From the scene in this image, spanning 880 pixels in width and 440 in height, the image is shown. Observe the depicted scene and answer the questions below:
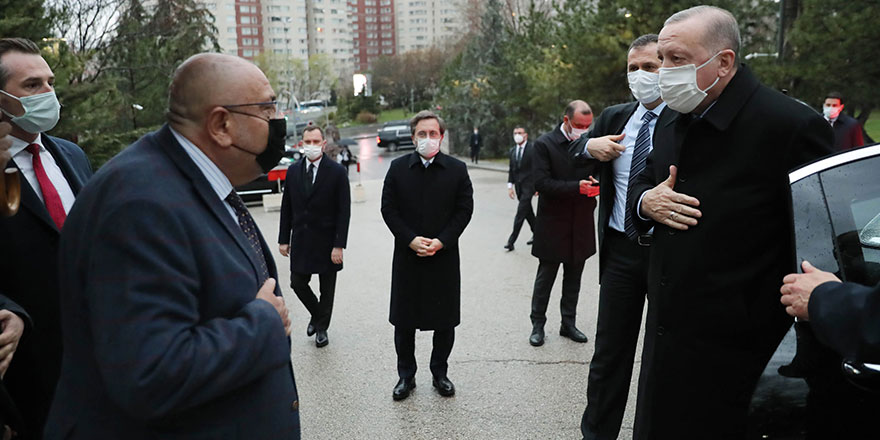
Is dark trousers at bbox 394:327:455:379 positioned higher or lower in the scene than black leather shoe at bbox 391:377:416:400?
higher

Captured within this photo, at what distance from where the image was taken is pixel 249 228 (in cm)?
219

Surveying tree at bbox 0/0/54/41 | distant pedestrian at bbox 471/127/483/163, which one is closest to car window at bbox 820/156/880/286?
tree at bbox 0/0/54/41

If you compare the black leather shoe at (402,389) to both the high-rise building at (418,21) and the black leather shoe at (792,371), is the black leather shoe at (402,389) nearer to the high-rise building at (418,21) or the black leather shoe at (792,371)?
the black leather shoe at (792,371)

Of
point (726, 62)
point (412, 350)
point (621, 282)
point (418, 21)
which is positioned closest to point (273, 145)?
point (726, 62)

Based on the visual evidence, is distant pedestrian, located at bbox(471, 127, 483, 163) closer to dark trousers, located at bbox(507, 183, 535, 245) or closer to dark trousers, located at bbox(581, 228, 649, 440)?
dark trousers, located at bbox(507, 183, 535, 245)

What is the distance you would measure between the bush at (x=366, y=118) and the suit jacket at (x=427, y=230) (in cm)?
7164

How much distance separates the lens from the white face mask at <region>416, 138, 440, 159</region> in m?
4.95

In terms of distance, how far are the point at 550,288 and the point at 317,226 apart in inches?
87.7

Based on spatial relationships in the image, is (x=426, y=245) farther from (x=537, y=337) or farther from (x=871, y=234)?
(x=871, y=234)

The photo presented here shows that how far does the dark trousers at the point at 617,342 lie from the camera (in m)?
3.87

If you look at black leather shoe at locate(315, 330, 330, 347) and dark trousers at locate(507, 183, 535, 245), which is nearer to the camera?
black leather shoe at locate(315, 330, 330, 347)

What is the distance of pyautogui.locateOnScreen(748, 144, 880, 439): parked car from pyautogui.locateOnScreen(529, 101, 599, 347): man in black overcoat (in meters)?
3.69

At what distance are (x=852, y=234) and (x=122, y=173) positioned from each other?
2255 mm

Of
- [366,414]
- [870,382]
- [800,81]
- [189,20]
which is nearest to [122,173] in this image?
[870,382]
